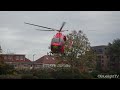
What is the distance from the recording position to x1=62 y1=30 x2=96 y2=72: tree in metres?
12.8

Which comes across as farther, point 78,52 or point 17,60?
point 78,52

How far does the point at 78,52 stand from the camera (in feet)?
44.5

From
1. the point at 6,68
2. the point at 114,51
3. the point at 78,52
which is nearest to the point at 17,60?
the point at 6,68

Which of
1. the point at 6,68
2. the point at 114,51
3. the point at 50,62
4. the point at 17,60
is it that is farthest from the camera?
the point at 114,51

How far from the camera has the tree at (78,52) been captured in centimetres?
1282

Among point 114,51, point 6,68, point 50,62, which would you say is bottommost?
point 6,68

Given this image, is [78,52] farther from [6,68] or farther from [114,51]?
[6,68]

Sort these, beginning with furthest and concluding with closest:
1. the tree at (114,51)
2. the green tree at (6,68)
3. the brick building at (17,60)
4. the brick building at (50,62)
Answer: the tree at (114,51) → the brick building at (50,62) → the brick building at (17,60) → the green tree at (6,68)

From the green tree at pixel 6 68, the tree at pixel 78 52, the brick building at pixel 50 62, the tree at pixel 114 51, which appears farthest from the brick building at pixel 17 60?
the tree at pixel 114 51

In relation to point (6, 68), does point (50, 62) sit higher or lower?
higher

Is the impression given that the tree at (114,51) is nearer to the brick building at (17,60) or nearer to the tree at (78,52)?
the tree at (78,52)

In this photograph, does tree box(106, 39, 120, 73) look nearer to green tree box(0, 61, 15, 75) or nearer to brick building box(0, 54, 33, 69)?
brick building box(0, 54, 33, 69)

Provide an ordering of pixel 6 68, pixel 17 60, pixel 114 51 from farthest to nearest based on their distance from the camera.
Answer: pixel 114 51 < pixel 17 60 < pixel 6 68
